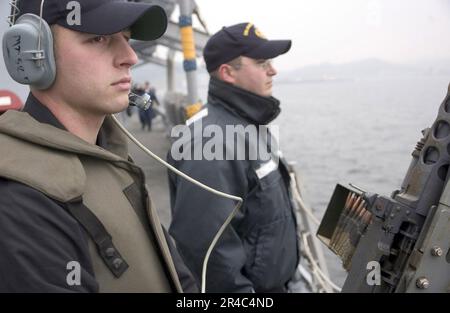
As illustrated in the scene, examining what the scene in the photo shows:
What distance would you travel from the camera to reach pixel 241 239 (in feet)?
8.24

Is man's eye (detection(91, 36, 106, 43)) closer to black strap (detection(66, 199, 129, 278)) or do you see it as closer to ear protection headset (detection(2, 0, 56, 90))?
ear protection headset (detection(2, 0, 56, 90))

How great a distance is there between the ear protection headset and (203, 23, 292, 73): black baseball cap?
1.54 metres

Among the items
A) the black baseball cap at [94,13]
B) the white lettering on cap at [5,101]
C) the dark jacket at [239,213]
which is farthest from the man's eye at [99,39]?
the white lettering on cap at [5,101]

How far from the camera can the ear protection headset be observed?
130 centimetres

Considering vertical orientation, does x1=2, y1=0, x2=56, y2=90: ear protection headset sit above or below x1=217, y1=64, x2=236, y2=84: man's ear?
above

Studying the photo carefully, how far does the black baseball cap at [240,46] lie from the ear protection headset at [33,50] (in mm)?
1544

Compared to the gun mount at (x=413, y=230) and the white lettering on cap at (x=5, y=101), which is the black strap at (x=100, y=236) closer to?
the gun mount at (x=413, y=230)

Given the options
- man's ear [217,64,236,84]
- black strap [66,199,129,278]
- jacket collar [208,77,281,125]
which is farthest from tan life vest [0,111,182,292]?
man's ear [217,64,236,84]

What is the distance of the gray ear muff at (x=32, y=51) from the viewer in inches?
51.4

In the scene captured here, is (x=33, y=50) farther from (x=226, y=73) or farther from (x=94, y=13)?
(x=226, y=73)

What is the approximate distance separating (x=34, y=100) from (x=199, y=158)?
1.14 m

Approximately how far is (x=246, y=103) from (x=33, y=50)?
5.02 feet
